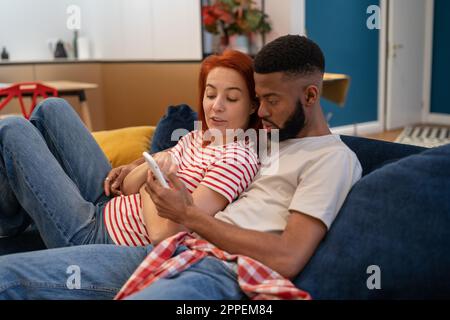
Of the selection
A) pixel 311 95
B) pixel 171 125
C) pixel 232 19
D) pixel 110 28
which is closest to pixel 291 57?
pixel 311 95

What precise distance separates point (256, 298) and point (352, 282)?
8.7 inches

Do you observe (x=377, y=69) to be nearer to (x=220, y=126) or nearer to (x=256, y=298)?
(x=220, y=126)

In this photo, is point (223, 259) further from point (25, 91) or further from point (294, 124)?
point (25, 91)

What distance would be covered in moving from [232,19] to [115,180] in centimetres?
284

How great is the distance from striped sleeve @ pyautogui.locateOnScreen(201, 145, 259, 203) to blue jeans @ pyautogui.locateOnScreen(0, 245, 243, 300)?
0.19 metres

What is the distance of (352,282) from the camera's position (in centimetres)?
118

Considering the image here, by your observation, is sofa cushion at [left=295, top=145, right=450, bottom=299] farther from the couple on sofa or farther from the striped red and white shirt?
the striped red and white shirt

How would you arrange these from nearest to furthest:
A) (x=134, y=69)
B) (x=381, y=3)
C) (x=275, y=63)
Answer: (x=275, y=63) < (x=134, y=69) < (x=381, y=3)

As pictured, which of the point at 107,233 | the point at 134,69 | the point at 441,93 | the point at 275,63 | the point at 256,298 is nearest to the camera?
the point at 256,298

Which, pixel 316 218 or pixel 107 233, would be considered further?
pixel 107 233

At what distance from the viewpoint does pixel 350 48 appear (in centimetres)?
574

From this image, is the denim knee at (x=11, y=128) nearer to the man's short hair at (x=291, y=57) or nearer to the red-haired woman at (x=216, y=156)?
the red-haired woman at (x=216, y=156)
